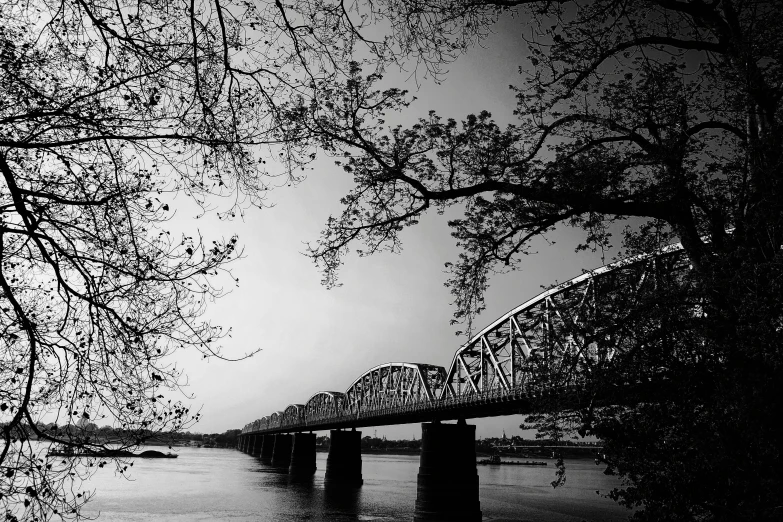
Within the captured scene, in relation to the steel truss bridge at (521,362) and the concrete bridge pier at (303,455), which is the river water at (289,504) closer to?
the steel truss bridge at (521,362)

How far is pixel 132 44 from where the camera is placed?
575 cm

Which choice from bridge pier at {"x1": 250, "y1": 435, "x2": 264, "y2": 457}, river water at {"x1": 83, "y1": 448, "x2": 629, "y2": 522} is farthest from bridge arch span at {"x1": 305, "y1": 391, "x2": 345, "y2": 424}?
bridge pier at {"x1": 250, "y1": 435, "x2": 264, "y2": 457}

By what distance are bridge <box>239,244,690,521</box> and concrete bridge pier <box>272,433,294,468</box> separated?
0.71 ft

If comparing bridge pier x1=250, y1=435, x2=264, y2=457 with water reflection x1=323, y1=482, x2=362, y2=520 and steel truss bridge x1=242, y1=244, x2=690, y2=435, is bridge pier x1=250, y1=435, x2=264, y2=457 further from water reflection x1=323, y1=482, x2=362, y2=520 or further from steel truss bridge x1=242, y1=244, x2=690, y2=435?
water reflection x1=323, y1=482, x2=362, y2=520

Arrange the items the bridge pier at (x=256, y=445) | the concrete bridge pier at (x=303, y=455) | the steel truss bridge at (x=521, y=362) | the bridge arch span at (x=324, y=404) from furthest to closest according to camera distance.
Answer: the bridge pier at (x=256, y=445) → the bridge arch span at (x=324, y=404) → the concrete bridge pier at (x=303, y=455) → the steel truss bridge at (x=521, y=362)

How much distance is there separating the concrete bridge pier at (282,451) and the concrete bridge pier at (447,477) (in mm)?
84791

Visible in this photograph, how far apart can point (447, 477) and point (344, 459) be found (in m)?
39.9

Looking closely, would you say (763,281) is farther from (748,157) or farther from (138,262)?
(138,262)

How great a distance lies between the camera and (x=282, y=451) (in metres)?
122

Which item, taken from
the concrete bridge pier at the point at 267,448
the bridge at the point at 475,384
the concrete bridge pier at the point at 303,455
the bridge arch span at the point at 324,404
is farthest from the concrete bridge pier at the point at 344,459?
the concrete bridge pier at the point at 267,448

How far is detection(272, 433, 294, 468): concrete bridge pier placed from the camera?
120956 millimetres

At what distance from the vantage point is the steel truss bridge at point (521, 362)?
10.6 metres

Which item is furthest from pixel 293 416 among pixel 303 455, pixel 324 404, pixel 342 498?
pixel 342 498

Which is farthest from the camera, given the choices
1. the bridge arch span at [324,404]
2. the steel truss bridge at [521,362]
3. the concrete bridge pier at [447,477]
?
the bridge arch span at [324,404]
